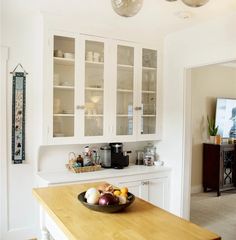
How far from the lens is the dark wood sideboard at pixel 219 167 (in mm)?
5027

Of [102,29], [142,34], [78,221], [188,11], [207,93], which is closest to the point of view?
[78,221]

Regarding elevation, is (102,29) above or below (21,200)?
above

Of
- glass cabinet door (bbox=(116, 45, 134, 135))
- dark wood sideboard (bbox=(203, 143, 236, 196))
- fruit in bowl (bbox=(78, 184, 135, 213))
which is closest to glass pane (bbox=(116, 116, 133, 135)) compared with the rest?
glass cabinet door (bbox=(116, 45, 134, 135))

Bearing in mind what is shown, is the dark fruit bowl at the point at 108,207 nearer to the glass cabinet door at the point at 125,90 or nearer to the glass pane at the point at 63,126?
the glass pane at the point at 63,126

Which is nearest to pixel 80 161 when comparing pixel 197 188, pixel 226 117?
pixel 197 188

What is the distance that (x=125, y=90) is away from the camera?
350 centimetres

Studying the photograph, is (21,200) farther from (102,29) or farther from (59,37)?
(102,29)

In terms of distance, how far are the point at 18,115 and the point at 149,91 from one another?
164 cm

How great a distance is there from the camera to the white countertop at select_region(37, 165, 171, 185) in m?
2.89

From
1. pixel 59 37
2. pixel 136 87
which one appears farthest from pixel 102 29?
pixel 136 87

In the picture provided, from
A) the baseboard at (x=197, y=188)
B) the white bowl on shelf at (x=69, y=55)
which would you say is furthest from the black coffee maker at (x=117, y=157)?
the baseboard at (x=197, y=188)

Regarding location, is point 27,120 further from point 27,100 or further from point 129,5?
point 129,5

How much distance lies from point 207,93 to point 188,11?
2902 mm

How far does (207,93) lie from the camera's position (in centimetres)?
543
